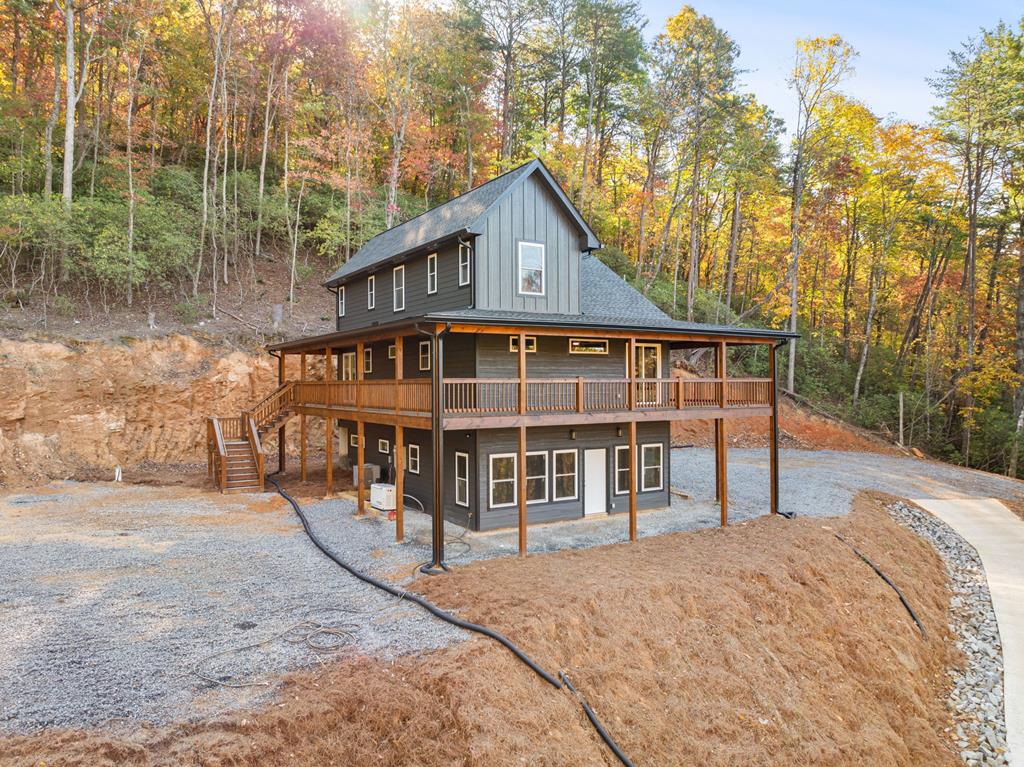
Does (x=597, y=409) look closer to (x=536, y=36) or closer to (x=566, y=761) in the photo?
(x=566, y=761)

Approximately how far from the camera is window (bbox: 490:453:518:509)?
45.1ft

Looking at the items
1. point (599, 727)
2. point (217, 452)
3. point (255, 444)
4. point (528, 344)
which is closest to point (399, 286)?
point (528, 344)

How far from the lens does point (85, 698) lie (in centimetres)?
587

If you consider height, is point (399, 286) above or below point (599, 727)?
above

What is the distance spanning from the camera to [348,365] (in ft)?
68.5

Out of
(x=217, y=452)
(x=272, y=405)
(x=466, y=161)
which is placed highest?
(x=466, y=161)

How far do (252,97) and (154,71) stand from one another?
5.02 metres

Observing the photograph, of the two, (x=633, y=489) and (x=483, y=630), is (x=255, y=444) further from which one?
(x=483, y=630)

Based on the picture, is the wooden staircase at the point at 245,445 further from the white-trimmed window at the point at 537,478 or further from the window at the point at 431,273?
the white-trimmed window at the point at 537,478

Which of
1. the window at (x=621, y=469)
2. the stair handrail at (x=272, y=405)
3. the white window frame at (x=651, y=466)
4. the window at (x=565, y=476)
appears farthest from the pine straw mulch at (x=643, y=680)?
the stair handrail at (x=272, y=405)

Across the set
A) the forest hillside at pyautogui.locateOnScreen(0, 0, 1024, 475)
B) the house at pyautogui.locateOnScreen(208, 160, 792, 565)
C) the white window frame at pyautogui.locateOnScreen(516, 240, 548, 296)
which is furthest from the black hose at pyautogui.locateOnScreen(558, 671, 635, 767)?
the forest hillside at pyautogui.locateOnScreen(0, 0, 1024, 475)

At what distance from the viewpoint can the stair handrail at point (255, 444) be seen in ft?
57.1

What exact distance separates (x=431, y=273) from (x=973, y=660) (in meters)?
15.2

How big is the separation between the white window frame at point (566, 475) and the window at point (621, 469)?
1.46 m
